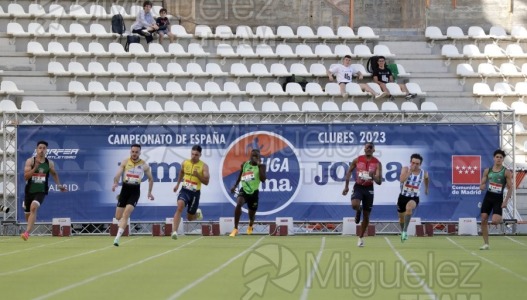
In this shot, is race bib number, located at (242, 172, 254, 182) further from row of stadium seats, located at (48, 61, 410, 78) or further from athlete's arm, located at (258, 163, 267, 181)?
row of stadium seats, located at (48, 61, 410, 78)

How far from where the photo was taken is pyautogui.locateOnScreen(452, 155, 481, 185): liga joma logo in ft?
103

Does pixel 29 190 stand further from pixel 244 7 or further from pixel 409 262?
pixel 244 7

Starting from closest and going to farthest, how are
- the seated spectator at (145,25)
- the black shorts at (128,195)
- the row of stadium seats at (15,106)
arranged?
1. the black shorts at (128,195)
2. the row of stadium seats at (15,106)
3. the seated spectator at (145,25)

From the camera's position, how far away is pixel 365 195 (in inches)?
1024

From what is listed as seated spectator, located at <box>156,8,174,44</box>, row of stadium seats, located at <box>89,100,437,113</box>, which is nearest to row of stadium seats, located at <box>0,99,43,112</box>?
row of stadium seats, located at <box>89,100,437,113</box>

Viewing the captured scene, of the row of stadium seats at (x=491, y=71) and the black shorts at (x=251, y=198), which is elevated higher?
the row of stadium seats at (x=491, y=71)

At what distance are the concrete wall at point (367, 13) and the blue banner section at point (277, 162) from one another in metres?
11.2

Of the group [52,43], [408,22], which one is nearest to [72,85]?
[52,43]

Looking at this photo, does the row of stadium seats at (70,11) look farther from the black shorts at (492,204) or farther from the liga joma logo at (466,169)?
the black shorts at (492,204)

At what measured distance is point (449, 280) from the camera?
52.4 feet

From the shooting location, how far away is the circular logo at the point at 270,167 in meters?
31.5

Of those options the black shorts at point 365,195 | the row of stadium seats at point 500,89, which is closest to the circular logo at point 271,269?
the black shorts at point 365,195

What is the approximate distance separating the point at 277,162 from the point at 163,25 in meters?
9.41

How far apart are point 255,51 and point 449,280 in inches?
965
